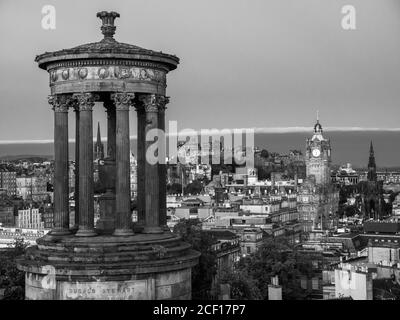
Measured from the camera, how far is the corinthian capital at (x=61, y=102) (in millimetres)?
16359

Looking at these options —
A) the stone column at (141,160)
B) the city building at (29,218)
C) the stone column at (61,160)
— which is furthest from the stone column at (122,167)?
the city building at (29,218)

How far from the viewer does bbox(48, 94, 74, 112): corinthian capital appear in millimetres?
16359

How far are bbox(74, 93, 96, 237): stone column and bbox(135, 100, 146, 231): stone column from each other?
126 centimetres

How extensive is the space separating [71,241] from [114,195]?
1.42m

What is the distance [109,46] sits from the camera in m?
16.2

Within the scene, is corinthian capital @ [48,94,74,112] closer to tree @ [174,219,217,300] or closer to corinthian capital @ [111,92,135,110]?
corinthian capital @ [111,92,135,110]

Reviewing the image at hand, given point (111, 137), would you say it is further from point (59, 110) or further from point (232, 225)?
point (232, 225)

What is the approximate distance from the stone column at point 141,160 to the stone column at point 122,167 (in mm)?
864

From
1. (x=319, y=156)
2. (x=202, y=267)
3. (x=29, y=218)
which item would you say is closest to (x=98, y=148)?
(x=202, y=267)

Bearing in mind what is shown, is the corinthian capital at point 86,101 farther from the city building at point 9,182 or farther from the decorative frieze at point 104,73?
the city building at point 9,182

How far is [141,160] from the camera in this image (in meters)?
17.0

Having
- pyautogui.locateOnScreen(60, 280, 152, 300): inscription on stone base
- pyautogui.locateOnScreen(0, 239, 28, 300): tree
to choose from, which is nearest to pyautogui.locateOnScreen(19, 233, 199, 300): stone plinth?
pyautogui.locateOnScreen(60, 280, 152, 300): inscription on stone base

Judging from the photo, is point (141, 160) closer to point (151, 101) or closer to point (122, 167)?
point (122, 167)
